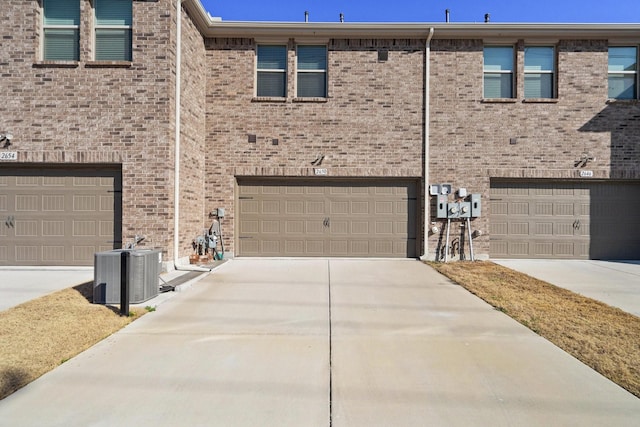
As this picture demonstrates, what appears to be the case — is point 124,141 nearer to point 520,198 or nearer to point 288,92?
point 288,92

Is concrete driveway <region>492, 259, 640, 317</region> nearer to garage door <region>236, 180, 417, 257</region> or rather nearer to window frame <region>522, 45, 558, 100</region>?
garage door <region>236, 180, 417, 257</region>

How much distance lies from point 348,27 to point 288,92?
234 centimetres

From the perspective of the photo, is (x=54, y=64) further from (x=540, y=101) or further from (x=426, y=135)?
(x=540, y=101)

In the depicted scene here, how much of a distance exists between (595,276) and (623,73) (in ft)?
20.2

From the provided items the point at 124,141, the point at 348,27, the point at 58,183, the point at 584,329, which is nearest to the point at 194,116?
the point at 124,141

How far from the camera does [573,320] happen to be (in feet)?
16.1

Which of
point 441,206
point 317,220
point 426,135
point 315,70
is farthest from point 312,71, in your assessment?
point 441,206

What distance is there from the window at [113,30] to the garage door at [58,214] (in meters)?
2.64

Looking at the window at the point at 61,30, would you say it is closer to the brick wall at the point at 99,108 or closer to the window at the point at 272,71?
the brick wall at the point at 99,108

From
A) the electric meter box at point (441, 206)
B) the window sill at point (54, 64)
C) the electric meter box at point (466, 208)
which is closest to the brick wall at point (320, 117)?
the electric meter box at point (441, 206)

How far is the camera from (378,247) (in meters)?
10.2

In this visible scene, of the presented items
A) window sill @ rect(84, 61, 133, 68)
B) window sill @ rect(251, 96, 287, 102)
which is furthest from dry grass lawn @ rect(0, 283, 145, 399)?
window sill @ rect(251, 96, 287, 102)

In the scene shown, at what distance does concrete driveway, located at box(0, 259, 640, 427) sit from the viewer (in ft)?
9.10

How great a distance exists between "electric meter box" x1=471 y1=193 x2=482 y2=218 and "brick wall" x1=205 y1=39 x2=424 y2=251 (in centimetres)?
161
